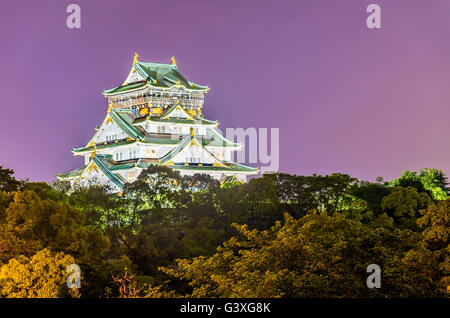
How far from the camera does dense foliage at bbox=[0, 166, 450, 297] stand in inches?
1131

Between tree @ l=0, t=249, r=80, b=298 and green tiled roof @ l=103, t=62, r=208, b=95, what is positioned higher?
green tiled roof @ l=103, t=62, r=208, b=95

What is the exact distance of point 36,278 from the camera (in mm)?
33531

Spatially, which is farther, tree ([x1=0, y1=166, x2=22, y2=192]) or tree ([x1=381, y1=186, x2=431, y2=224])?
tree ([x1=381, y1=186, x2=431, y2=224])

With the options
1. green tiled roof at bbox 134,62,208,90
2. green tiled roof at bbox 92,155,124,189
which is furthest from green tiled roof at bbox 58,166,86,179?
green tiled roof at bbox 134,62,208,90

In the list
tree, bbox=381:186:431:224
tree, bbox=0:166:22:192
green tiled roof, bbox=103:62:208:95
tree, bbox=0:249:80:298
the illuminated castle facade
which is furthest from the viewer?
green tiled roof, bbox=103:62:208:95

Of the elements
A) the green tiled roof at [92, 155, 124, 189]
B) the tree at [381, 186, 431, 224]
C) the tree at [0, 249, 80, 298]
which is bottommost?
the tree at [0, 249, 80, 298]

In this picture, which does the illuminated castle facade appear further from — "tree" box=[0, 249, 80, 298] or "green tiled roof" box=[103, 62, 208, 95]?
"tree" box=[0, 249, 80, 298]

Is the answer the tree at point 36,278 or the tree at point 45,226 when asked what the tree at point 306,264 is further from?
the tree at point 45,226

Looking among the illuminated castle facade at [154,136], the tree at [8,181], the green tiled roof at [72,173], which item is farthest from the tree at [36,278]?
the green tiled roof at [72,173]

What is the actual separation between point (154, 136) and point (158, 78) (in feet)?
24.3

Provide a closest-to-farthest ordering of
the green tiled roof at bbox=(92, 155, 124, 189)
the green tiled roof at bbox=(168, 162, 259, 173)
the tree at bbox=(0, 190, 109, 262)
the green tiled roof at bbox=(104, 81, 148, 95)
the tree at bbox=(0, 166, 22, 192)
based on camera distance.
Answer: the tree at bbox=(0, 190, 109, 262)
the tree at bbox=(0, 166, 22, 192)
the green tiled roof at bbox=(92, 155, 124, 189)
the green tiled roof at bbox=(168, 162, 259, 173)
the green tiled roof at bbox=(104, 81, 148, 95)
